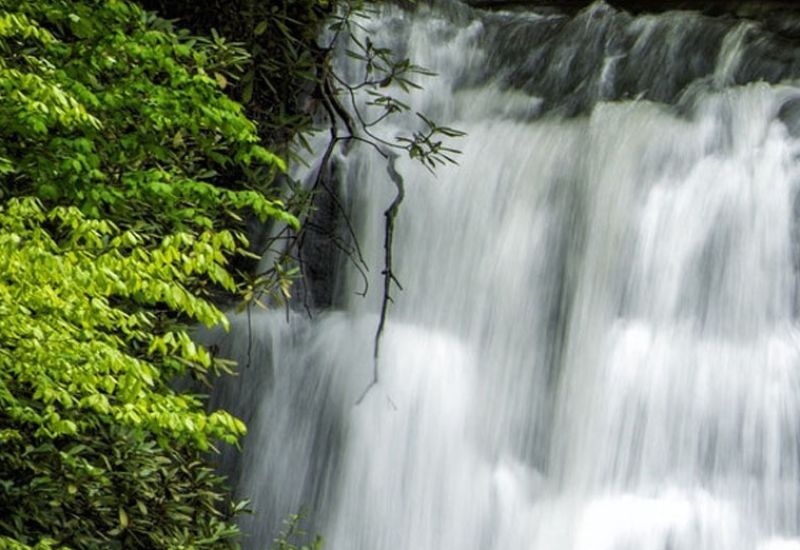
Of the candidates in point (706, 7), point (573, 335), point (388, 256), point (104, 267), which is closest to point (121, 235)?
point (104, 267)

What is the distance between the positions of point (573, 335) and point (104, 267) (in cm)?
401

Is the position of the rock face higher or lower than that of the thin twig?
higher

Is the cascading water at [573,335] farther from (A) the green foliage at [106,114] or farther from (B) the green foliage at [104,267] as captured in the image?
(A) the green foliage at [106,114]

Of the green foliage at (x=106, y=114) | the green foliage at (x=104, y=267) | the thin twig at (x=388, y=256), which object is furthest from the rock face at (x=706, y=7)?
the green foliage at (x=106, y=114)

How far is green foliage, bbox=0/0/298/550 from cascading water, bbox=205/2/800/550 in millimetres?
1025

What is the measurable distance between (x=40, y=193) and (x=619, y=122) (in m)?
4.28

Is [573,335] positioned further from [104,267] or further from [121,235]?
[104,267]

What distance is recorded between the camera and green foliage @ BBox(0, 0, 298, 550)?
5.14 metres

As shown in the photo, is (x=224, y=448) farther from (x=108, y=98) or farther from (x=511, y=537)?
(x=108, y=98)

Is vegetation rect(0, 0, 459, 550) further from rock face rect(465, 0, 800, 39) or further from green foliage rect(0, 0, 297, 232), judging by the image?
rock face rect(465, 0, 800, 39)

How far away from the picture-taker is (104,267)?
16.6ft

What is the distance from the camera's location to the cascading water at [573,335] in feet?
25.8

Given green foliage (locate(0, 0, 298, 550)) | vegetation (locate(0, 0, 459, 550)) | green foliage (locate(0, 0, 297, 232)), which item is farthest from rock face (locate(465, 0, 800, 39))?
green foliage (locate(0, 0, 297, 232))

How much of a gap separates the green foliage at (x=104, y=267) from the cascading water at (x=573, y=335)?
40.3 inches
